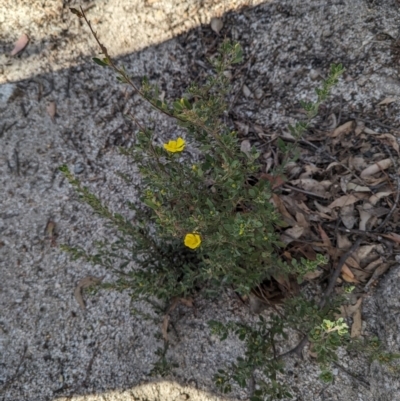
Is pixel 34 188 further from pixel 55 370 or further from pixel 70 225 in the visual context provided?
pixel 55 370

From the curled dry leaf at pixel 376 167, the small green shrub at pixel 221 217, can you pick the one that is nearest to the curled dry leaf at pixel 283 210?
the small green shrub at pixel 221 217

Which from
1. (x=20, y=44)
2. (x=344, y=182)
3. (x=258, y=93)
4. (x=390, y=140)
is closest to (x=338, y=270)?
(x=344, y=182)

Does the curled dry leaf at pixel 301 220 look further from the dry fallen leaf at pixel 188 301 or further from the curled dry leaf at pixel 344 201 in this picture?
the dry fallen leaf at pixel 188 301

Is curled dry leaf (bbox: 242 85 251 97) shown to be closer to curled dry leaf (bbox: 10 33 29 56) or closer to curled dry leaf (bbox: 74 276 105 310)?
curled dry leaf (bbox: 74 276 105 310)

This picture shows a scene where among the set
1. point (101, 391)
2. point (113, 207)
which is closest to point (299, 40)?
point (113, 207)

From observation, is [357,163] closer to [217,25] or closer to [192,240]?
[192,240]

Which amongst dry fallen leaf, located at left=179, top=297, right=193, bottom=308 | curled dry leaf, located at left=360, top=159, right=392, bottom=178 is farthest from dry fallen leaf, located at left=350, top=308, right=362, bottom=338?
dry fallen leaf, located at left=179, top=297, right=193, bottom=308
